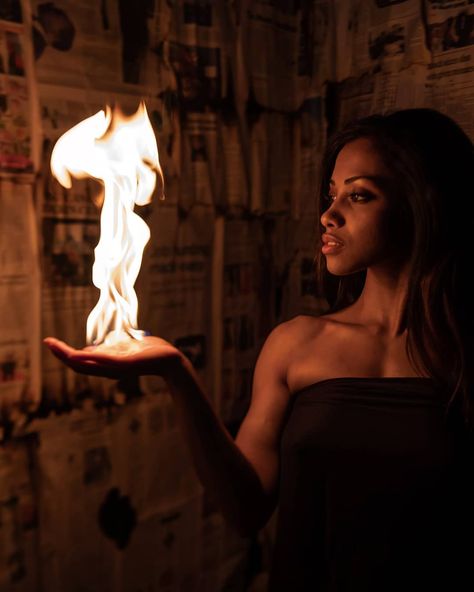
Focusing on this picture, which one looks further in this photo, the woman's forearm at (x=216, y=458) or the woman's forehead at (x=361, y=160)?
the woman's forehead at (x=361, y=160)

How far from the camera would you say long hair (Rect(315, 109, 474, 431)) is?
0.81 m

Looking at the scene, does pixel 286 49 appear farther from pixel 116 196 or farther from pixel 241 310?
pixel 116 196

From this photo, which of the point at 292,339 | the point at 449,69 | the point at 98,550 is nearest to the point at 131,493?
the point at 98,550

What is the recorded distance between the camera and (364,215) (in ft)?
2.69

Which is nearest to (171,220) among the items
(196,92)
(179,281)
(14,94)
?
(179,281)

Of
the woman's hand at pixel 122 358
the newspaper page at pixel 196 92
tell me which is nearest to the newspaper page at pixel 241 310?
the newspaper page at pixel 196 92

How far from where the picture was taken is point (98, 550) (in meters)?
1.12

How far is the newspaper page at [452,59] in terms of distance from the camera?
1.09m

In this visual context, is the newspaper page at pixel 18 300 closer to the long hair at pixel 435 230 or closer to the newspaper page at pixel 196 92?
the newspaper page at pixel 196 92

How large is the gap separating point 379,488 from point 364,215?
1.24 ft

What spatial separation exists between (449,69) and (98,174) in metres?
0.74

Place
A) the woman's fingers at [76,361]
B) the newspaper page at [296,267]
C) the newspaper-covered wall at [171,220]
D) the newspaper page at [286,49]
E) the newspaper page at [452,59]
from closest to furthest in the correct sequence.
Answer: the woman's fingers at [76,361]
the newspaper-covered wall at [171,220]
the newspaper page at [452,59]
the newspaper page at [286,49]
the newspaper page at [296,267]

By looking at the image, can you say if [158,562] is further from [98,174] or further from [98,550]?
[98,174]

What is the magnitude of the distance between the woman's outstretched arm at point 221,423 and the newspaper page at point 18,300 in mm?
361
